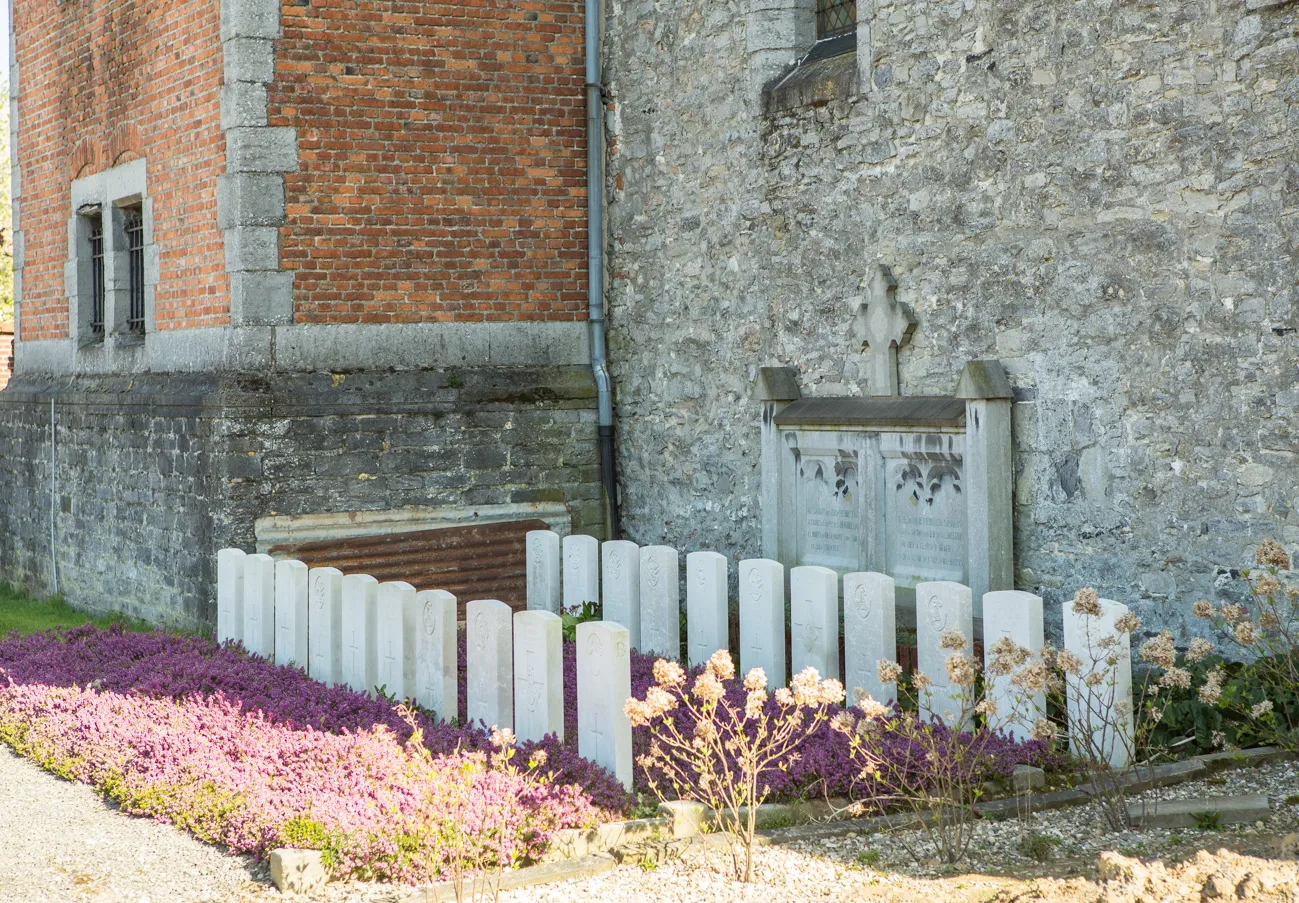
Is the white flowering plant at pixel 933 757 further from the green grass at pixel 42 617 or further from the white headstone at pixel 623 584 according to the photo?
the green grass at pixel 42 617

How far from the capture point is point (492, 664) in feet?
20.8

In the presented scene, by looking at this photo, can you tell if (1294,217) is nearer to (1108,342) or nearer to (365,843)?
(1108,342)

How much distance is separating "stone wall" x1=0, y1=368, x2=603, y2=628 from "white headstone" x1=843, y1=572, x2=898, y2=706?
4039 mm

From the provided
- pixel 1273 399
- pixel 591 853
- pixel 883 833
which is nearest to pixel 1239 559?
pixel 1273 399

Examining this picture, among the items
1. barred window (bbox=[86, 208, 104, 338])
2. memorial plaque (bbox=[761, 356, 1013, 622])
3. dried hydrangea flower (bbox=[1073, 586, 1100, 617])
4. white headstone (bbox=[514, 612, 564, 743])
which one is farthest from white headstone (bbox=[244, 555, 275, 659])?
dried hydrangea flower (bbox=[1073, 586, 1100, 617])

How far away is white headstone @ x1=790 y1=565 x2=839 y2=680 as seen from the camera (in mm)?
6750

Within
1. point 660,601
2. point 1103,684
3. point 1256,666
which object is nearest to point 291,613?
point 660,601

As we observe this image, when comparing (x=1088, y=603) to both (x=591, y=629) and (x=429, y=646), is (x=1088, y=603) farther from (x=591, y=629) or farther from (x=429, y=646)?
(x=429, y=646)

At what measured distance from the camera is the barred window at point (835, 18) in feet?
30.8

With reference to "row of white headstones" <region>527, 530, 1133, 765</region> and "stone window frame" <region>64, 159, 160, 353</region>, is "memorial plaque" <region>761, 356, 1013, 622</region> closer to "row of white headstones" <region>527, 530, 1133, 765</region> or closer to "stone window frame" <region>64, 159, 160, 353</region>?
"row of white headstones" <region>527, 530, 1133, 765</region>

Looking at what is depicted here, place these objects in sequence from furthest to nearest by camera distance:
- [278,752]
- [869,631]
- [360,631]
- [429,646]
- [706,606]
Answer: [706,606] → [360,631] → [429,646] → [869,631] → [278,752]

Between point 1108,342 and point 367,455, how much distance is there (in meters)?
5.00

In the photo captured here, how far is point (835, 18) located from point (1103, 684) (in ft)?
17.7

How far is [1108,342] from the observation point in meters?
7.21
